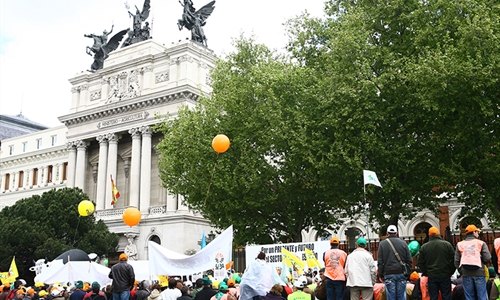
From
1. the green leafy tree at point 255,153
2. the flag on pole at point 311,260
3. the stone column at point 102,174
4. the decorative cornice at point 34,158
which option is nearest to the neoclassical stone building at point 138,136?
the stone column at point 102,174

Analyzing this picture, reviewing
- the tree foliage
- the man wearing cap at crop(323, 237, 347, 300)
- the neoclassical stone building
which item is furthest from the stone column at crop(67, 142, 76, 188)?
the man wearing cap at crop(323, 237, 347, 300)

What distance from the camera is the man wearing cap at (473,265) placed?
38.8ft

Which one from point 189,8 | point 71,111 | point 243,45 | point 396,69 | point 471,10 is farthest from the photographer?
point 71,111

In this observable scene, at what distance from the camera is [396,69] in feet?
85.9

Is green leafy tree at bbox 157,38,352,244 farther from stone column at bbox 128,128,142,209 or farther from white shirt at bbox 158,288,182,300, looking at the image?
stone column at bbox 128,128,142,209

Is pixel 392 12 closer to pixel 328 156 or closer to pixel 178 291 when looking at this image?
pixel 328 156

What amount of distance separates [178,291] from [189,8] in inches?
1632

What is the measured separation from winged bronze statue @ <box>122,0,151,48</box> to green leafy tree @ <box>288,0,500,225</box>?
30.8 meters

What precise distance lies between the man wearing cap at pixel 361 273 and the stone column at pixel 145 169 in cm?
3702

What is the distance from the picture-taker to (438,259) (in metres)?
12.4

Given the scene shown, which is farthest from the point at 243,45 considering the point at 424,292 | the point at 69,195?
the point at 424,292

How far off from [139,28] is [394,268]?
157 ft

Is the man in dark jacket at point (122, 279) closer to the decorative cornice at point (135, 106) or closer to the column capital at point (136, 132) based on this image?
the decorative cornice at point (135, 106)

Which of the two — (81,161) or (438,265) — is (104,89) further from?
(438,265)
